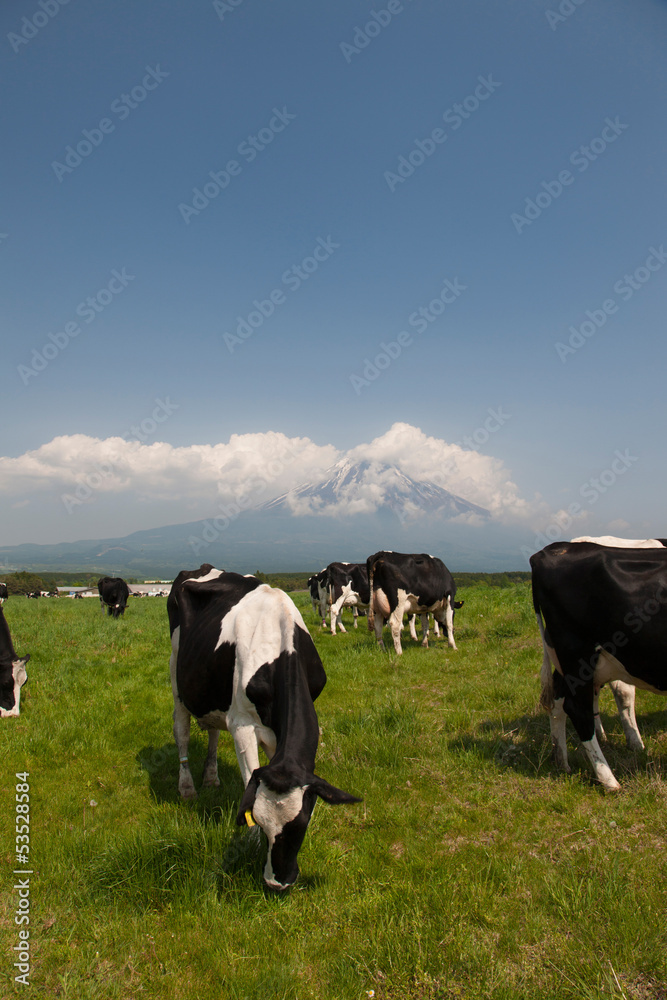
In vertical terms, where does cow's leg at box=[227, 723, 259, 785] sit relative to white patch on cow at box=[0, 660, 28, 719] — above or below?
above

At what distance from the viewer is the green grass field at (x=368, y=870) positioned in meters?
3.27

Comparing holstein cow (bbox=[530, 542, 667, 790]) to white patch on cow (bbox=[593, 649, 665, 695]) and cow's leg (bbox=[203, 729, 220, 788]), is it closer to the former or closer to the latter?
white patch on cow (bbox=[593, 649, 665, 695])

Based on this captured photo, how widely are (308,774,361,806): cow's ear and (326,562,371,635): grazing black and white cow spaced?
14973mm

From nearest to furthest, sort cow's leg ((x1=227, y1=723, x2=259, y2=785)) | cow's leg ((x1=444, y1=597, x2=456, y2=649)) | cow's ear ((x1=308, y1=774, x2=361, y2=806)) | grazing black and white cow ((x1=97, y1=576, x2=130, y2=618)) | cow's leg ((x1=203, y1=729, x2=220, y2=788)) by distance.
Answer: cow's ear ((x1=308, y1=774, x2=361, y2=806)), cow's leg ((x1=227, y1=723, x2=259, y2=785)), cow's leg ((x1=203, y1=729, x2=220, y2=788)), cow's leg ((x1=444, y1=597, x2=456, y2=649)), grazing black and white cow ((x1=97, y1=576, x2=130, y2=618))

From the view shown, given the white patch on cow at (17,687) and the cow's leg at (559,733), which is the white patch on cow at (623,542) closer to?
the cow's leg at (559,733)

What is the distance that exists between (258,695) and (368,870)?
1632mm

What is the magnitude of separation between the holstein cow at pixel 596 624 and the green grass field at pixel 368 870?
0.68m

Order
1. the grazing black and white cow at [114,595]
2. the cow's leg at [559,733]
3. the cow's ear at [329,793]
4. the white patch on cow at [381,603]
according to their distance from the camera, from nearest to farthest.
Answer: the cow's ear at [329,793] < the cow's leg at [559,733] < the white patch on cow at [381,603] < the grazing black and white cow at [114,595]

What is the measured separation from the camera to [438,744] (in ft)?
21.5

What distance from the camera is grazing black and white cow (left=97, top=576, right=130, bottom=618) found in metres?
23.5

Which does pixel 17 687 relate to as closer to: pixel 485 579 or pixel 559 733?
pixel 559 733

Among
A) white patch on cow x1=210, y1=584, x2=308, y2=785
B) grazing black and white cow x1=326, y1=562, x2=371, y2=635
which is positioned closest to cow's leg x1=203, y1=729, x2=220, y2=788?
white patch on cow x1=210, y1=584, x2=308, y2=785

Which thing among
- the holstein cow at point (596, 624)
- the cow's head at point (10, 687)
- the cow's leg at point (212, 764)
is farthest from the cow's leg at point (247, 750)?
the cow's head at point (10, 687)

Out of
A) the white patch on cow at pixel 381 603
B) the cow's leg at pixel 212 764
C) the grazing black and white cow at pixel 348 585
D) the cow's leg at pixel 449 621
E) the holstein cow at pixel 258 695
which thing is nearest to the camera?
the holstein cow at pixel 258 695
